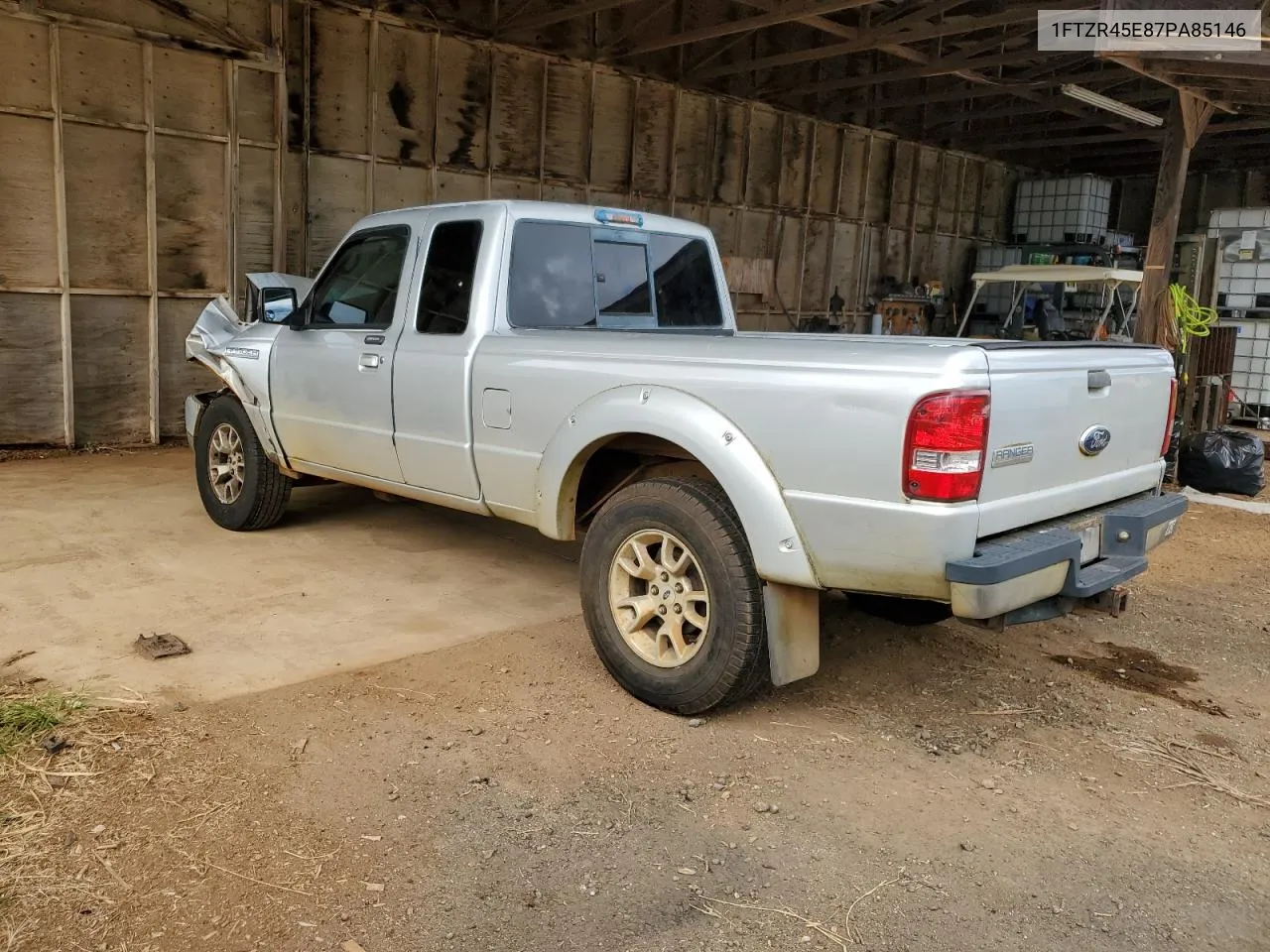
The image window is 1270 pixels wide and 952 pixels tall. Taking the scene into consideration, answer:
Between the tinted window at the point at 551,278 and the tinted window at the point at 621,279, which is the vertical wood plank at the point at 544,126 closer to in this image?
the tinted window at the point at 621,279

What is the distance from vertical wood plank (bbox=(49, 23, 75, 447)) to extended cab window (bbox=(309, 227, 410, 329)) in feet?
15.8

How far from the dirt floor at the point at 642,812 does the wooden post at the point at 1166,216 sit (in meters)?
6.27

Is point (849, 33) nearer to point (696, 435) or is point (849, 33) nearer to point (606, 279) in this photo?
point (606, 279)

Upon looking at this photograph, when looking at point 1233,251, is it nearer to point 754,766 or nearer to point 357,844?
point 754,766

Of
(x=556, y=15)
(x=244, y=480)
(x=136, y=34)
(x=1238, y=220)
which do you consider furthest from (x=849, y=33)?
(x=244, y=480)

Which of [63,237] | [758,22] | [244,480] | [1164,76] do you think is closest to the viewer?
[244,480]

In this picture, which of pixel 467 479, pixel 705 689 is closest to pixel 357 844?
pixel 705 689

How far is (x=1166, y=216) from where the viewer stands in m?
9.98

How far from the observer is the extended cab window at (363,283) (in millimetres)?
5141

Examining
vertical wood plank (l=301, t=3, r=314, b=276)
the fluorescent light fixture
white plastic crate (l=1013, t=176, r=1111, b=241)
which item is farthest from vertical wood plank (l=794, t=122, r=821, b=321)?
vertical wood plank (l=301, t=3, r=314, b=276)

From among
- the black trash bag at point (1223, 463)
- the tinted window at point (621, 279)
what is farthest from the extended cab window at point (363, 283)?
the black trash bag at point (1223, 463)

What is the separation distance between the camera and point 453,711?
3.86m

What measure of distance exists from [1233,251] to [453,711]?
12809mm

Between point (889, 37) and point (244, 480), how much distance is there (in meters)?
9.36
